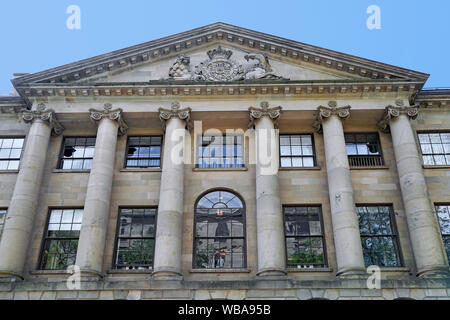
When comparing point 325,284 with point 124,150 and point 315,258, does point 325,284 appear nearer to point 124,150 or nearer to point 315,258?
point 315,258

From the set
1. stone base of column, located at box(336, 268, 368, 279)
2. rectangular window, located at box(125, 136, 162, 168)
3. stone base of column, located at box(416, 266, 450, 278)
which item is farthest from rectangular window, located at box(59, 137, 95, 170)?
stone base of column, located at box(416, 266, 450, 278)

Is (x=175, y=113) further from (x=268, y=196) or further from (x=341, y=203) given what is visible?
(x=341, y=203)

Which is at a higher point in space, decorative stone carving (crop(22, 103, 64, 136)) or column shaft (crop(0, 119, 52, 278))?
decorative stone carving (crop(22, 103, 64, 136))

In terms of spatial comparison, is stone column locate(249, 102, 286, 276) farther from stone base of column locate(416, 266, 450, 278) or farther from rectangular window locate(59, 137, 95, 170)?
rectangular window locate(59, 137, 95, 170)

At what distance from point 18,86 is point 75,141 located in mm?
3877

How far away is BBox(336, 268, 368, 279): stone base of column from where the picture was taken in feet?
58.6

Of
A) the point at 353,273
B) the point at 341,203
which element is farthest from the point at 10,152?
the point at 353,273

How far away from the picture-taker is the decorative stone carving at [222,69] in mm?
23562

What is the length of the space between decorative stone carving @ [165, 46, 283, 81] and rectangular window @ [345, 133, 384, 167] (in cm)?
512

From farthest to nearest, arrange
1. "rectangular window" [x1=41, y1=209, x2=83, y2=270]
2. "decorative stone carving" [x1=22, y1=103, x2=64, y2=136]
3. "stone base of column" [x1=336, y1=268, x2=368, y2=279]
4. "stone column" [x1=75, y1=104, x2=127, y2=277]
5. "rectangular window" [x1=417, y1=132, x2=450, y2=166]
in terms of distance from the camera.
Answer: "rectangular window" [x1=417, y1=132, x2=450, y2=166]
"decorative stone carving" [x1=22, y1=103, x2=64, y2=136]
"rectangular window" [x1=41, y1=209, x2=83, y2=270]
"stone column" [x1=75, y1=104, x2=127, y2=277]
"stone base of column" [x1=336, y1=268, x2=368, y2=279]

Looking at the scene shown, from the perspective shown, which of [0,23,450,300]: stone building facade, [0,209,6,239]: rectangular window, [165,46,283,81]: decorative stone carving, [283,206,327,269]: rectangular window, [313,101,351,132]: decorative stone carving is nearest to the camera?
[0,23,450,300]: stone building facade

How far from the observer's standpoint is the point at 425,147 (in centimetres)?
2316
